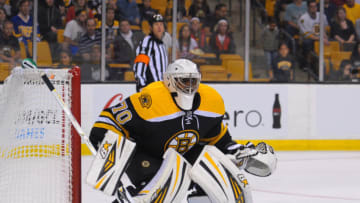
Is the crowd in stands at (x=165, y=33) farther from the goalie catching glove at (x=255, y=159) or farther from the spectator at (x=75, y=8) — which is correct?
the goalie catching glove at (x=255, y=159)

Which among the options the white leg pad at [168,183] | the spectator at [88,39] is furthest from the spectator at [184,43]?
the white leg pad at [168,183]

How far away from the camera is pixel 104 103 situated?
6.98 meters

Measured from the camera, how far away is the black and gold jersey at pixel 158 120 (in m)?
3.05

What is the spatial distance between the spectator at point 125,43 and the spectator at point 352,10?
2.38 m

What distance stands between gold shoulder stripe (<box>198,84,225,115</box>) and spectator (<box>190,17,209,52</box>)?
13.6ft

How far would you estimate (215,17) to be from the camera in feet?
24.4

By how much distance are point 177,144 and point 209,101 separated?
247mm

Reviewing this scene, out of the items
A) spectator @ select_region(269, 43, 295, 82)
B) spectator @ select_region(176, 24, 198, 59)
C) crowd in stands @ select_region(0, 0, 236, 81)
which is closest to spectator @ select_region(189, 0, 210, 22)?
crowd in stands @ select_region(0, 0, 236, 81)

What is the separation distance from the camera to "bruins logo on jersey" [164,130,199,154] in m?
3.11

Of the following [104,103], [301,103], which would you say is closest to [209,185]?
[104,103]

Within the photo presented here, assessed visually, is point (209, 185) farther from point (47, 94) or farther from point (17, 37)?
point (17, 37)

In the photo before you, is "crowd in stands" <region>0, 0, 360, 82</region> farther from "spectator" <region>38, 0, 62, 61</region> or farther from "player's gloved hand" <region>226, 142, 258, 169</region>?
"player's gloved hand" <region>226, 142, 258, 169</region>

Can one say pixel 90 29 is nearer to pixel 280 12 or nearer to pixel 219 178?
pixel 280 12

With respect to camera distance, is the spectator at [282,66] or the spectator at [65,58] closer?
the spectator at [65,58]
